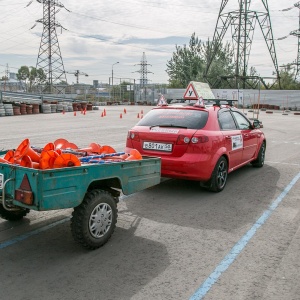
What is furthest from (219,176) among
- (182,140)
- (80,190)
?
(80,190)

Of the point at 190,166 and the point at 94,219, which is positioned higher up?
the point at 190,166

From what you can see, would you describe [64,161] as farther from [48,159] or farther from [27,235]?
[27,235]

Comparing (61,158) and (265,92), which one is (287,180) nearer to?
(61,158)

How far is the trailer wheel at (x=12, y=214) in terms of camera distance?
4671 millimetres

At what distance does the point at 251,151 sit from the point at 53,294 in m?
5.87

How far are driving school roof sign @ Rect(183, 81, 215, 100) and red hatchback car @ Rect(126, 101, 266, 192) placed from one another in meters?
8.78

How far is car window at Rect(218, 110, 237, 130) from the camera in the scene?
6.88 m

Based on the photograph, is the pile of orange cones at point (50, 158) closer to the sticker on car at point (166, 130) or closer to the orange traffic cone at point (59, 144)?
the orange traffic cone at point (59, 144)

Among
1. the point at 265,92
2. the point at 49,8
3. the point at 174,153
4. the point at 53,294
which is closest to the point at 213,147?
the point at 174,153

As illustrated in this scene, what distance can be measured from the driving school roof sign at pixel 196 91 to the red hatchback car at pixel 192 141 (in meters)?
8.78

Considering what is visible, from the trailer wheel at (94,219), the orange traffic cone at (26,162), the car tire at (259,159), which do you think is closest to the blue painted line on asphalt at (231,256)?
the trailer wheel at (94,219)

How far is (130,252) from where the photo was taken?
401cm

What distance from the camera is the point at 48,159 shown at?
12.7 feet

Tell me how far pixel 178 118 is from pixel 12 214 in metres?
3.17
